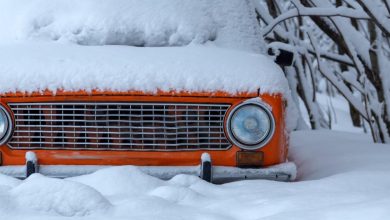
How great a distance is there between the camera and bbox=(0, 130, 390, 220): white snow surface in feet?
7.75

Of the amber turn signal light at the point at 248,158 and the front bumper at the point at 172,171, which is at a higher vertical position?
the amber turn signal light at the point at 248,158

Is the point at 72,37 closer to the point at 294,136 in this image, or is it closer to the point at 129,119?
the point at 129,119

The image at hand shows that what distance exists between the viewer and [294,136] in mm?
5469

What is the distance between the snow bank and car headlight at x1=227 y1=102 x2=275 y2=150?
2.47 feet

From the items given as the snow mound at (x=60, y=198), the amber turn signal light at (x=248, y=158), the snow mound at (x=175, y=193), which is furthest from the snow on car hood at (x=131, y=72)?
the snow mound at (x=60, y=198)

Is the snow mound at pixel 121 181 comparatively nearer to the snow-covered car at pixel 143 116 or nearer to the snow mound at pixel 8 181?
the snow-covered car at pixel 143 116

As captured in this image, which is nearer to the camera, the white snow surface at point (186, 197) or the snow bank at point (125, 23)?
the white snow surface at point (186, 197)

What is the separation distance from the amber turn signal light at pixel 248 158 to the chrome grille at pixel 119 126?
0.27 ft

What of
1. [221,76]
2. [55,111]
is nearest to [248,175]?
[221,76]

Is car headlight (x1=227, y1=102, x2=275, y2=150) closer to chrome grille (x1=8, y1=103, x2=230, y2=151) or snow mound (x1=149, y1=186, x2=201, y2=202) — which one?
chrome grille (x1=8, y1=103, x2=230, y2=151)

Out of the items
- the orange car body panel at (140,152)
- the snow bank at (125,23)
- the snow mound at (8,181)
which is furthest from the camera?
the snow bank at (125,23)

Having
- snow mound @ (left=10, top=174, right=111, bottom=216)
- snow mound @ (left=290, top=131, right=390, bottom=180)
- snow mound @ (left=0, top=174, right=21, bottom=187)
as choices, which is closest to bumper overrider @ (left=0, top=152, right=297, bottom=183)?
snow mound @ (left=0, top=174, right=21, bottom=187)

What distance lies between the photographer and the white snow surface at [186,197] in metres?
2.36

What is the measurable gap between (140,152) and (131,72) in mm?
364
